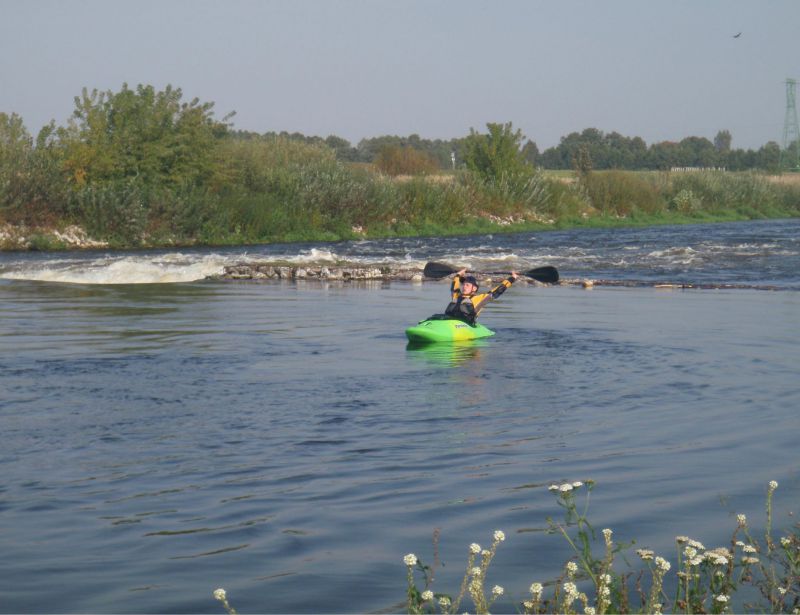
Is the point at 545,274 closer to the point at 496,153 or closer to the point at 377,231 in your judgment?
the point at 377,231

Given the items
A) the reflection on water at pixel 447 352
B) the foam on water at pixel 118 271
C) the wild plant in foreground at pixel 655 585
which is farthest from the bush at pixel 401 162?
the wild plant in foreground at pixel 655 585

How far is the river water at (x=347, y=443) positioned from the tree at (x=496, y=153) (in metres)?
42.5

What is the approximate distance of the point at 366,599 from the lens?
20.3ft

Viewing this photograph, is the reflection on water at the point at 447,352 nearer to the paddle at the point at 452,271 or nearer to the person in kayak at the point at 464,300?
the person in kayak at the point at 464,300

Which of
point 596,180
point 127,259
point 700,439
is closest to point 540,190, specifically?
point 596,180

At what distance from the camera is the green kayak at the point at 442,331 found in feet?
55.0

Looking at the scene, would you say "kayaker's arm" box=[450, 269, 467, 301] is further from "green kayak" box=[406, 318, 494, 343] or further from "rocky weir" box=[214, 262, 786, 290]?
"rocky weir" box=[214, 262, 786, 290]

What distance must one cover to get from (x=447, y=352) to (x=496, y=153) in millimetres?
49730

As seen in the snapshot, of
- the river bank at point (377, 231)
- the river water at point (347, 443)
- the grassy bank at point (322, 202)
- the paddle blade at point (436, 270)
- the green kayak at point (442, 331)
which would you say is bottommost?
the river water at point (347, 443)

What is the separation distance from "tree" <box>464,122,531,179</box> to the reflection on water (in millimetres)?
47542

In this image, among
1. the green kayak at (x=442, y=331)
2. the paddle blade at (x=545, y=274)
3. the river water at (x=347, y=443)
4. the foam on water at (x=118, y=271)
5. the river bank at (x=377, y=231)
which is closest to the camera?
the river water at (x=347, y=443)

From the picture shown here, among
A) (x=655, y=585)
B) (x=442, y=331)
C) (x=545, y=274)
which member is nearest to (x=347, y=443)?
(x=655, y=585)

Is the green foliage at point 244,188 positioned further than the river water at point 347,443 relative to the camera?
Yes

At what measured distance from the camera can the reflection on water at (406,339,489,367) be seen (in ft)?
50.9
